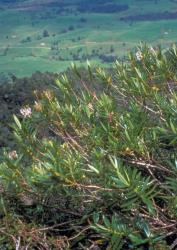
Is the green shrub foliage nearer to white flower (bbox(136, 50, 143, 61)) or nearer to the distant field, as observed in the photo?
white flower (bbox(136, 50, 143, 61))

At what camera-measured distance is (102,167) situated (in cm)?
461

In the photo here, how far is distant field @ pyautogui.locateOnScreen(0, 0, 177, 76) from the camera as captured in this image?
71812mm

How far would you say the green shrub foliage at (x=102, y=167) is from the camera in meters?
4.58

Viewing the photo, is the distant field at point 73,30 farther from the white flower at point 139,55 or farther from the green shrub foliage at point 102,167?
the green shrub foliage at point 102,167

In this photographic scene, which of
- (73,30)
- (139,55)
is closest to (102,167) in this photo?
(139,55)

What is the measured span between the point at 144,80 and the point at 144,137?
2.27ft

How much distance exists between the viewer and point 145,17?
314 feet

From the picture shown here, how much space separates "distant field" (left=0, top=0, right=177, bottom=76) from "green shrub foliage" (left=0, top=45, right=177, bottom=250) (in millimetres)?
55943

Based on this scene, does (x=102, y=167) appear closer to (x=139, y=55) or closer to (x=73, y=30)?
(x=139, y=55)

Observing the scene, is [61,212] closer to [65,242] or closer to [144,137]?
[65,242]

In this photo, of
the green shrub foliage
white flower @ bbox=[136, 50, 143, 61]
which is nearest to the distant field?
white flower @ bbox=[136, 50, 143, 61]

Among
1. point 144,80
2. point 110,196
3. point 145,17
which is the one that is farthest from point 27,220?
point 145,17

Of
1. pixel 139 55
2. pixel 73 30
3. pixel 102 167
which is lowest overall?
pixel 73 30

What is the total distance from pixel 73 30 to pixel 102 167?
9084 centimetres
